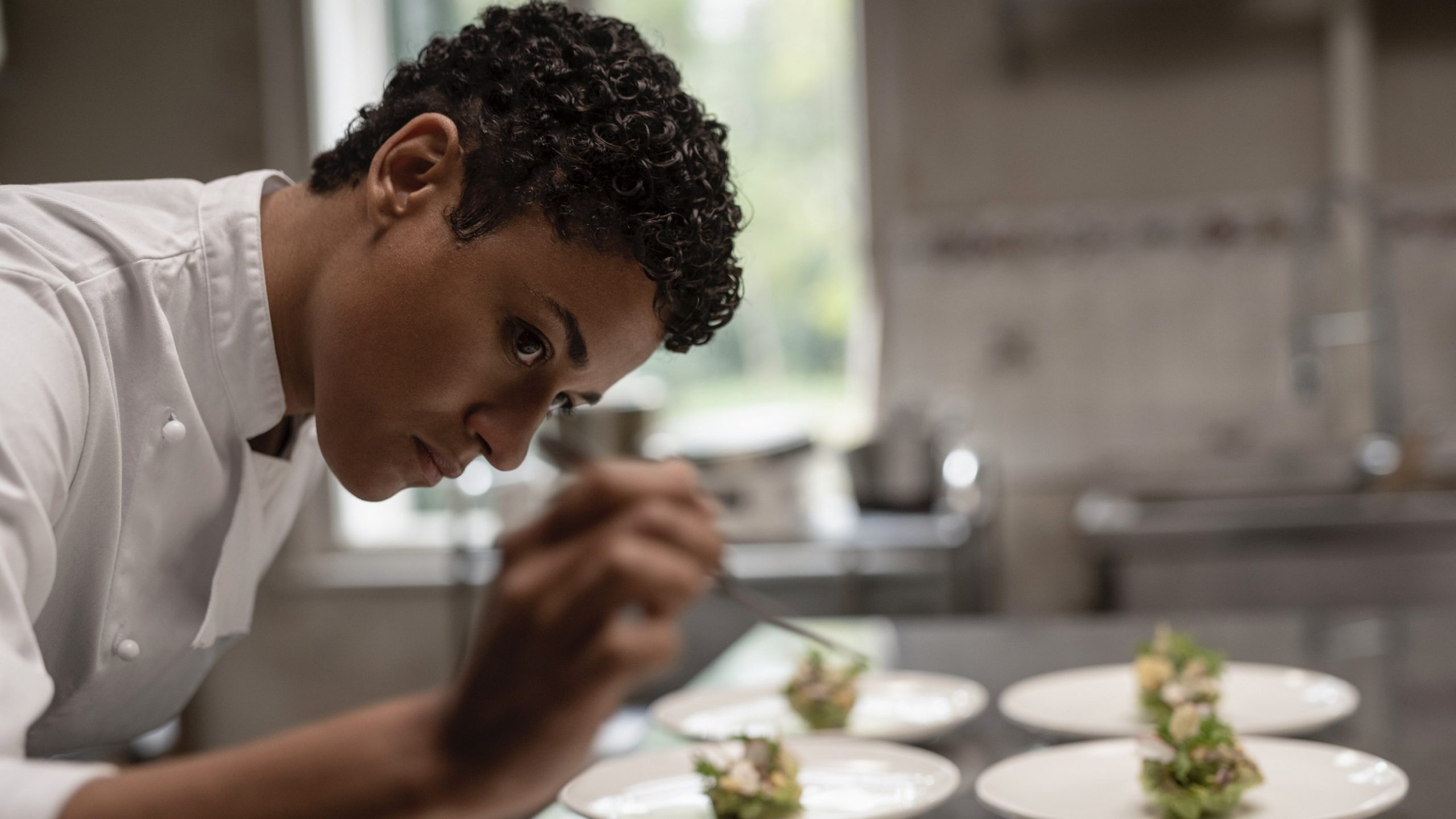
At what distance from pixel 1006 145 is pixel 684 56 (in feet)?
3.05

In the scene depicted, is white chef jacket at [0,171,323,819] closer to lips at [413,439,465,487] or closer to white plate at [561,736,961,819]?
lips at [413,439,465,487]

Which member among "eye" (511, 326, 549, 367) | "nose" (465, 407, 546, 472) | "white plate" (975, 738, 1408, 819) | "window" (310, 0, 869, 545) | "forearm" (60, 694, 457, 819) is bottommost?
"white plate" (975, 738, 1408, 819)

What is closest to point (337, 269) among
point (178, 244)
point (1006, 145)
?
point (178, 244)

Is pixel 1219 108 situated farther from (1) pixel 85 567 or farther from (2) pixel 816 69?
(1) pixel 85 567

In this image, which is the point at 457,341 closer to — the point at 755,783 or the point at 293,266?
the point at 293,266

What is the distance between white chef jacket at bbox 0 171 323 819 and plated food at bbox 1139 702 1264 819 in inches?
26.9

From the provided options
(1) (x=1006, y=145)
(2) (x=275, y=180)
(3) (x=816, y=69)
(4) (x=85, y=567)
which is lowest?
(4) (x=85, y=567)

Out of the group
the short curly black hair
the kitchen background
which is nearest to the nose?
the short curly black hair

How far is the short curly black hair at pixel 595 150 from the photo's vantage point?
2.68 feet

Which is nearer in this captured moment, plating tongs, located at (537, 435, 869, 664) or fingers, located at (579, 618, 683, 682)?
fingers, located at (579, 618, 683, 682)

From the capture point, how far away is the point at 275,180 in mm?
1023

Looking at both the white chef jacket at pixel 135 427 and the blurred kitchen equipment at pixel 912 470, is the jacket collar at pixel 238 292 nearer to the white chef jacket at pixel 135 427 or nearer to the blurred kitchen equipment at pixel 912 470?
the white chef jacket at pixel 135 427

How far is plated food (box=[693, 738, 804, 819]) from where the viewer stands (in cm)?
94

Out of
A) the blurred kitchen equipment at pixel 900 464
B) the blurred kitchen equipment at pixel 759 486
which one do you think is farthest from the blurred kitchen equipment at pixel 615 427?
the blurred kitchen equipment at pixel 900 464
